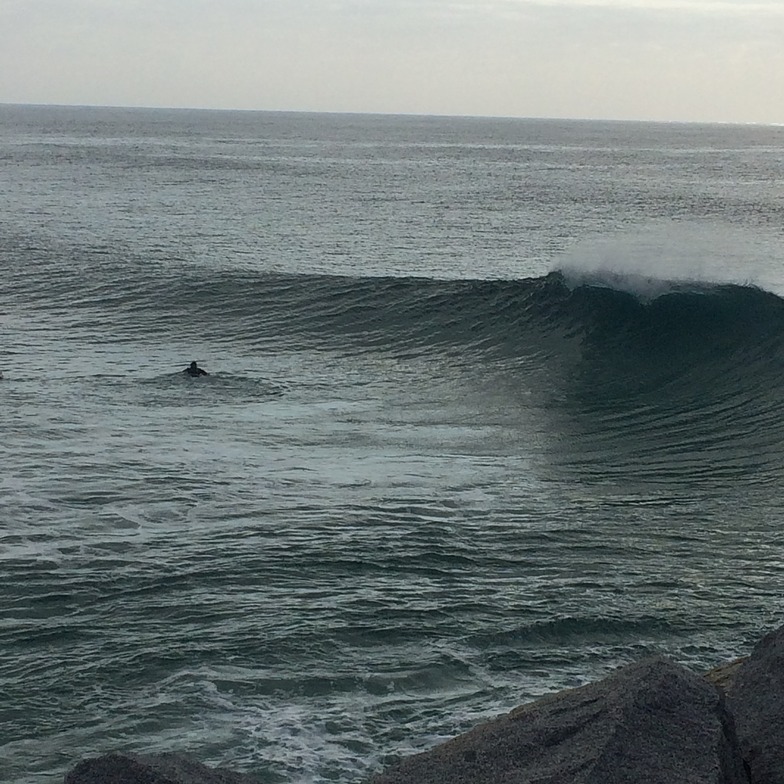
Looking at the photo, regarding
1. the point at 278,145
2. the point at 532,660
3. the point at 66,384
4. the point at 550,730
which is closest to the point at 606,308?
the point at 66,384

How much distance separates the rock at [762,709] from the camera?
7.43 meters

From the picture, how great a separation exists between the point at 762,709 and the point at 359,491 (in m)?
8.63

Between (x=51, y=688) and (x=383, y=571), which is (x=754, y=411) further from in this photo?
(x=51, y=688)

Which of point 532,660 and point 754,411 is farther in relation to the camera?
point 754,411

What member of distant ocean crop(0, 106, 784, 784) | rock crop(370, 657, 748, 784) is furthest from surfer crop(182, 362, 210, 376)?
rock crop(370, 657, 748, 784)

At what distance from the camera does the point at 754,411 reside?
21.6 m

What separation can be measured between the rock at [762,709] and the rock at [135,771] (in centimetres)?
322

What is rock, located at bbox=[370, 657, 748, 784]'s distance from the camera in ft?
21.7

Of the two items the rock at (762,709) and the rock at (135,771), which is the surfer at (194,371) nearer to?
the rock at (762,709)

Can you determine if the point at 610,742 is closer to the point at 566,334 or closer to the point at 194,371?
the point at 194,371

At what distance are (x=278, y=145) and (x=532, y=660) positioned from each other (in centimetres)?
15089

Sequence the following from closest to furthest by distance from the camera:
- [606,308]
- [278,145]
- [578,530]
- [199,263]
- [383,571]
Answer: [383,571]
[578,530]
[606,308]
[199,263]
[278,145]

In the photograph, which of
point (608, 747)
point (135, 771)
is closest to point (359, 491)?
point (135, 771)

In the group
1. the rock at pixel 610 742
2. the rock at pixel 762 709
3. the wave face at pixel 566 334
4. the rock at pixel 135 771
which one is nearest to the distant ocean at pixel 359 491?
the wave face at pixel 566 334
